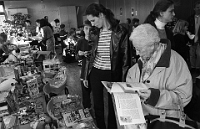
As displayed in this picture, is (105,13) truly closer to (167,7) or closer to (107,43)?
(107,43)

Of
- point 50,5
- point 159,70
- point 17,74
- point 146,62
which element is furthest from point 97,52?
point 50,5

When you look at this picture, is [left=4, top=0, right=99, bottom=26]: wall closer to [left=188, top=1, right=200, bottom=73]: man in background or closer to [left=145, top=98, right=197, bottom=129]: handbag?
[left=188, top=1, right=200, bottom=73]: man in background

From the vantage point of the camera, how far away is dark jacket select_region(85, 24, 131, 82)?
6.54ft

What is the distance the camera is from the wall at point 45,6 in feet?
34.2

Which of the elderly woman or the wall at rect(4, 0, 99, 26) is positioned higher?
the wall at rect(4, 0, 99, 26)

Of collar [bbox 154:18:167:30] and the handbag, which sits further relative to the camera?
collar [bbox 154:18:167:30]

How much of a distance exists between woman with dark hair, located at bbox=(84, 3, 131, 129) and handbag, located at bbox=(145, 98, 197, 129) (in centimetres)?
84

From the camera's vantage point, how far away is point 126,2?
27.5ft

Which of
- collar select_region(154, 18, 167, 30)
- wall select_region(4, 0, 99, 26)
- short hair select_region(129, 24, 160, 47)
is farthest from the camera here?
wall select_region(4, 0, 99, 26)

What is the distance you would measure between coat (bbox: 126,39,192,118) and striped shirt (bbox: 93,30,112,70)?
766mm

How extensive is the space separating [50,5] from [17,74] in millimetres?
9558

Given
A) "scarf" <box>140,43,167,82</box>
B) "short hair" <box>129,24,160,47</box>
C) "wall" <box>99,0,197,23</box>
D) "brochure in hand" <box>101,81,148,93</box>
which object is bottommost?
"brochure in hand" <box>101,81,148,93</box>

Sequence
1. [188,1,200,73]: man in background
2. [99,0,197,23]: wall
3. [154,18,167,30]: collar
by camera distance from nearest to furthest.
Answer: [154,18,167,30]: collar
[188,1,200,73]: man in background
[99,0,197,23]: wall

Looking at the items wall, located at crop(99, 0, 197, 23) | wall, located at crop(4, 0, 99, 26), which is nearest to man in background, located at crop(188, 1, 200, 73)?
wall, located at crop(99, 0, 197, 23)
